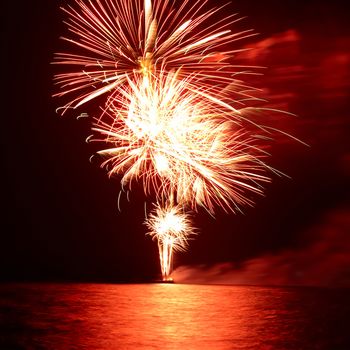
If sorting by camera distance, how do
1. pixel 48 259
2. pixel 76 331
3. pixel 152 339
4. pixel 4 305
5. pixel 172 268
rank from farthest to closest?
pixel 48 259
pixel 172 268
pixel 4 305
pixel 76 331
pixel 152 339

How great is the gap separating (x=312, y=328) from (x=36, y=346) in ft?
9.95

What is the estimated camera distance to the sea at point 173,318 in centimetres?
595

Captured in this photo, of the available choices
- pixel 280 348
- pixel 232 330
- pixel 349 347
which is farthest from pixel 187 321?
pixel 349 347

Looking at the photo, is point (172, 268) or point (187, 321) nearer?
point (187, 321)

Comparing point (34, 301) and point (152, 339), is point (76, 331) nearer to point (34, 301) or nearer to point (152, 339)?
point (152, 339)

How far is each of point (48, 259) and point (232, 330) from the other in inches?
604

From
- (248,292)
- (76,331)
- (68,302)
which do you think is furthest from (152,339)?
(248,292)

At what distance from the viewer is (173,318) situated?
743cm

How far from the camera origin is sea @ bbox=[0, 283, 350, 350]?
5945 mm

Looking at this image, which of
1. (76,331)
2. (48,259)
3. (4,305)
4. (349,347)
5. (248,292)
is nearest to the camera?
(349,347)

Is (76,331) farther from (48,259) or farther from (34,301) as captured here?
(48,259)

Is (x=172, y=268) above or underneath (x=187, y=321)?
above

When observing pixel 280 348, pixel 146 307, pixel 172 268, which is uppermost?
pixel 172 268

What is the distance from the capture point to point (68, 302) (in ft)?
29.2
